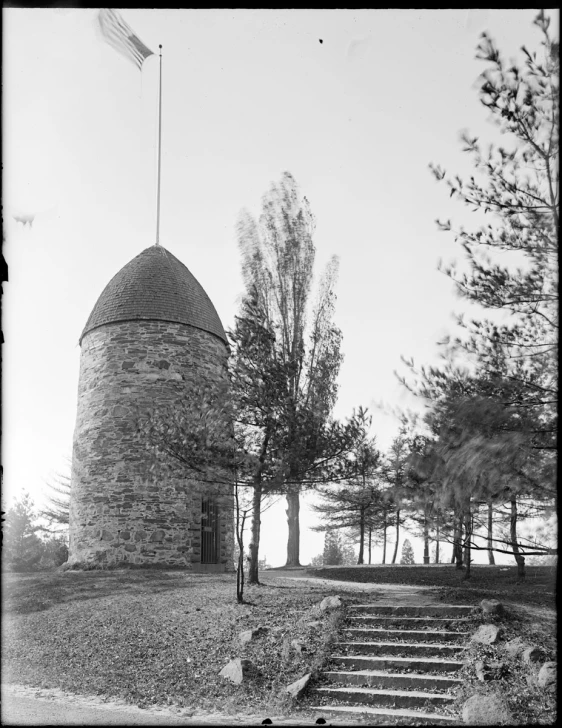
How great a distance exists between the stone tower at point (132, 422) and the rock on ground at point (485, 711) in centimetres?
978

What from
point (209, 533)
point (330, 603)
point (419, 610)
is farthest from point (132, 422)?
point (419, 610)

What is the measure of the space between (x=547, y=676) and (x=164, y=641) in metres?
5.00

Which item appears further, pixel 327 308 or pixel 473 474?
pixel 327 308

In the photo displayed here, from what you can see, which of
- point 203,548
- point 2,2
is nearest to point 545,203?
point 2,2

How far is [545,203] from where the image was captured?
Answer: 754cm

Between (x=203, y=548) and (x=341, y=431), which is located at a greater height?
(x=341, y=431)

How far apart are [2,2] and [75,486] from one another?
16700mm

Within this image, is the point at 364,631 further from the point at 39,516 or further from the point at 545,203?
the point at 39,516

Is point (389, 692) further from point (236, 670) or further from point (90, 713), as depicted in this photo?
point (90, 713)

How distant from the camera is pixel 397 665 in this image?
8.20 meters

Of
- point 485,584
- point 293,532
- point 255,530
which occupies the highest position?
point 255,530

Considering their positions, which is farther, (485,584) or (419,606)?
(485,584)

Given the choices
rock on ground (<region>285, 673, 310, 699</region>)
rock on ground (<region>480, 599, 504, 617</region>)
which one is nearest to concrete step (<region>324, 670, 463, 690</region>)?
rock on ground (<region>285, 673, 310, 699</region>)

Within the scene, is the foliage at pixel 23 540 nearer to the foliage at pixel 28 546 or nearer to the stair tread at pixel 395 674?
the foliage at pixel 28 546
